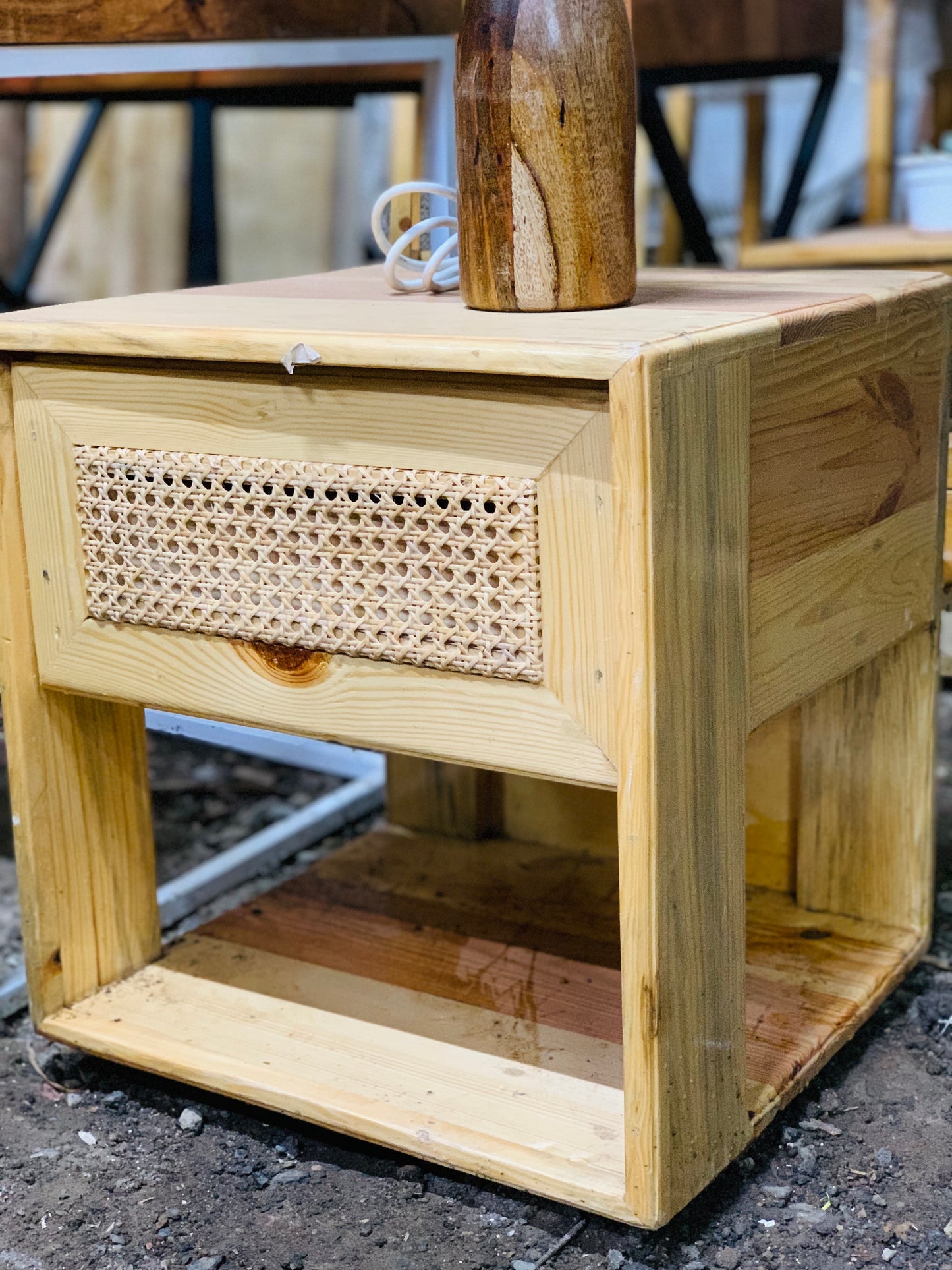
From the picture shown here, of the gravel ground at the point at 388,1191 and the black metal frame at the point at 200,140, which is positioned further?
the black metal frame at the point at 200,140

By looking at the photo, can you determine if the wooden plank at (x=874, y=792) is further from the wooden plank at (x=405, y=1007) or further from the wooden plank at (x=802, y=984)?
the wooden plank at (x=405, y=1007)

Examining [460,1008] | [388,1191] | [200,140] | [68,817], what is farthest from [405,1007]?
[200,140]

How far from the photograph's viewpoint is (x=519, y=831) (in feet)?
5.50

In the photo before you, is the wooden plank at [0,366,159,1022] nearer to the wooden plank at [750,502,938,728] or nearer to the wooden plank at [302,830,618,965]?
the wooden plank at [302,830,618,965]

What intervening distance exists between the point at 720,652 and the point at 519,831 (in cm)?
73

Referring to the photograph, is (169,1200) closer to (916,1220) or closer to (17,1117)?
(17,1117)

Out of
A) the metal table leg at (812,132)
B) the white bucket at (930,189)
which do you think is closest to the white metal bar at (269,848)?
the white bucket at (930,189)

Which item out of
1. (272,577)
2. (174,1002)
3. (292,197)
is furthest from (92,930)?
(292,197)

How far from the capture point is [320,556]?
3.47ft

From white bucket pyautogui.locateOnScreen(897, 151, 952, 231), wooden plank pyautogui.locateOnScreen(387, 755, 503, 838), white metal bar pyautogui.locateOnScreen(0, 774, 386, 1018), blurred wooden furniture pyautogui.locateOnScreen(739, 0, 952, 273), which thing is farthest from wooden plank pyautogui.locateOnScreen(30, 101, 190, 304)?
wooden plank pyautogui.locateOnScreen(387, 755, 503, 838)

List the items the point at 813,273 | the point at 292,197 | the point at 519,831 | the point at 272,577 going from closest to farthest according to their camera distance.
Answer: the point at 272,577, the point at 813,273, the point at 519,831, the point at 292,197

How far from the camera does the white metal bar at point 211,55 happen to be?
4.53 feet

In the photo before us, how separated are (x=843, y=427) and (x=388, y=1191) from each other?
0.66 meters

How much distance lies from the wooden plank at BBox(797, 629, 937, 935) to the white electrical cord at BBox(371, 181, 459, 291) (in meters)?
0.50
